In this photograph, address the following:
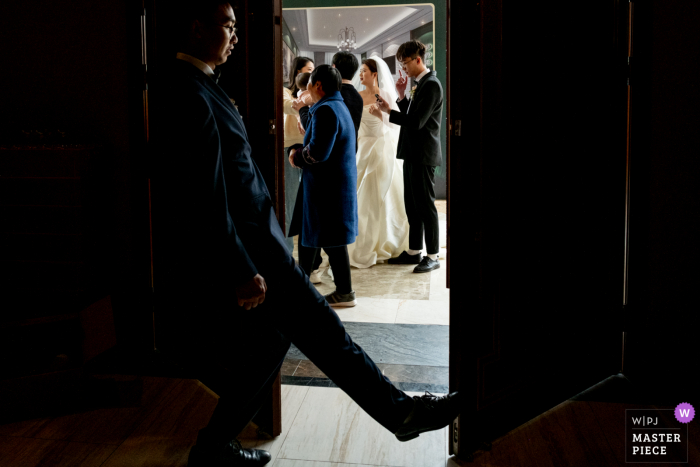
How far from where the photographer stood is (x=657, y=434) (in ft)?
6.95

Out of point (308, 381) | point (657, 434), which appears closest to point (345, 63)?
point (308, 381)

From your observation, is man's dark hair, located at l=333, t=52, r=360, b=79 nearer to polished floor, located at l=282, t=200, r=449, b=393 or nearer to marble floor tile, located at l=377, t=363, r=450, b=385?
polished floor, located at l=282, t=200, r=449, b=393

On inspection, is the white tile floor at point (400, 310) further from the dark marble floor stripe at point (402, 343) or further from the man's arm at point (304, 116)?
the man's arm at point (304, 116)

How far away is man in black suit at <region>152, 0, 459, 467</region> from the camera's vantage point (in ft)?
4.97

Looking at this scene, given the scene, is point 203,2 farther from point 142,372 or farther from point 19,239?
point 142,372

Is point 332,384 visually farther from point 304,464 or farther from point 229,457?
point 229,457

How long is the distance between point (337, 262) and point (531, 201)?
1721mm

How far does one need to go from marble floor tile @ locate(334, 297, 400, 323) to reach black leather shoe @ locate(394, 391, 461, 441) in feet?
5.02

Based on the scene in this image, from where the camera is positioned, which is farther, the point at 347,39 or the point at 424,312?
the point at 347,39

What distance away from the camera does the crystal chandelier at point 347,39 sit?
6.88 m

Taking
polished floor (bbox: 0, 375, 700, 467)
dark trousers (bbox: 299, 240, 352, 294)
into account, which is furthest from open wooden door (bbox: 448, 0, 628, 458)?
dark trousers (bbox: 299, 240, 352, 294)

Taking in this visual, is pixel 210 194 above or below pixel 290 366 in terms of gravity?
above

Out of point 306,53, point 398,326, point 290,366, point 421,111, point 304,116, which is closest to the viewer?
point 290,366

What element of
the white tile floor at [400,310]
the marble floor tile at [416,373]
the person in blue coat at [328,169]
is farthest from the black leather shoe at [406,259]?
the marble floor tile at [416,373]
